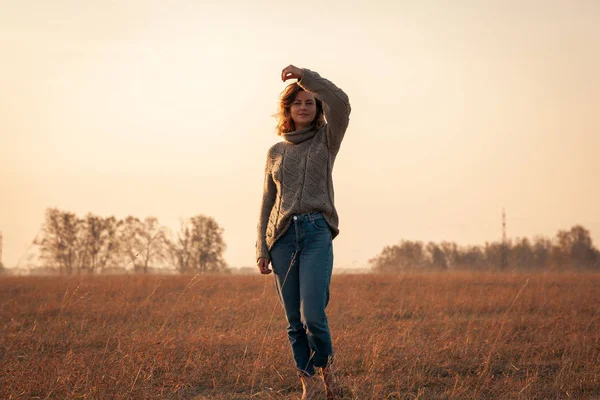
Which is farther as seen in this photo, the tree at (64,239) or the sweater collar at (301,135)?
the tree at (64,239)

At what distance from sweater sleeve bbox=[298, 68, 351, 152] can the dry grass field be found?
1.89 m

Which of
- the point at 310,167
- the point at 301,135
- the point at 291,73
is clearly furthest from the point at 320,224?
the point at 291,73

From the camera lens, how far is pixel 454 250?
57.9m

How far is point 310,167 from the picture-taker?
13.2 feet

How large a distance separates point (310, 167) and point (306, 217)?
1.19ft

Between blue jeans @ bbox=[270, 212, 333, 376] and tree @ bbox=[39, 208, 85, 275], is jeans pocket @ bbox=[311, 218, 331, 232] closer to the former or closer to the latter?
blue jeans @ bbox=[270, 212, 333, 376]

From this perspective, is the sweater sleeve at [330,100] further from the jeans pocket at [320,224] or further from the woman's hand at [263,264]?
the woman's hand at [263,264]

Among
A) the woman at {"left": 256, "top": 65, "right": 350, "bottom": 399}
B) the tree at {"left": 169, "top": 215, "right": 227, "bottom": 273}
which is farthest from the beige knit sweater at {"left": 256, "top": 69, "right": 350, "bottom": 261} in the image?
the tree at {"left": 169, "top": 215, "right": 227, "bottom": 273}

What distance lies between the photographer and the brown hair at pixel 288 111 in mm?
4254

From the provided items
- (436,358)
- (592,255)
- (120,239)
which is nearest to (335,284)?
(436,358)

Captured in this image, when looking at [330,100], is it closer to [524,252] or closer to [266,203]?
[266,203]

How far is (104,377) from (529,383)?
342 centimetres

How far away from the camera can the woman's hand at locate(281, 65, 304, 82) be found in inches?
161

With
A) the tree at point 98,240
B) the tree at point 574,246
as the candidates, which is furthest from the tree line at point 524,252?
the tree at point 98,240
